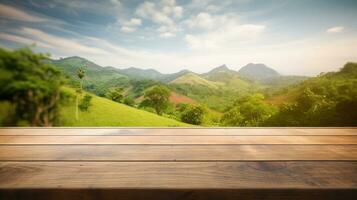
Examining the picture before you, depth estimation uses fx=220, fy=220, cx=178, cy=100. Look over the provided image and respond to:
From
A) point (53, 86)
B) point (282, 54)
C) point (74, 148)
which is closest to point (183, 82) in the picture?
point (282, 54)

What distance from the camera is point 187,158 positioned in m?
0.70

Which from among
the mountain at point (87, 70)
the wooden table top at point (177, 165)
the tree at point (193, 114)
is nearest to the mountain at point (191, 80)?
the tree at point (193, 114)

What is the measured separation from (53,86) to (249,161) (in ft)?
21.3

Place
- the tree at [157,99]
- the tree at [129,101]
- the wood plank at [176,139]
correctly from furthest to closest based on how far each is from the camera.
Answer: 1. the tree at [157,99]
2. the tree at [129,101]
3. the wood plank at [176,139]

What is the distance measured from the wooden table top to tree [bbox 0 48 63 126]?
3.00m

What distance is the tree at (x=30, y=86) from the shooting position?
3.80 meters

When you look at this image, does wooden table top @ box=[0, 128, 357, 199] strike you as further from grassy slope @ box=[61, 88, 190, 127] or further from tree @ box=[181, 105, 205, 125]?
tree @ box=[181, 105, 205, 125]

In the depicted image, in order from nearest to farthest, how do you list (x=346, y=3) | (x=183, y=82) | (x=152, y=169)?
1. (x=152, y=169)
2. (x=346, y=3)
3. (x=183, y=82)

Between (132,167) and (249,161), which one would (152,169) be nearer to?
(132,167)

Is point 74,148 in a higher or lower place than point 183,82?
lower

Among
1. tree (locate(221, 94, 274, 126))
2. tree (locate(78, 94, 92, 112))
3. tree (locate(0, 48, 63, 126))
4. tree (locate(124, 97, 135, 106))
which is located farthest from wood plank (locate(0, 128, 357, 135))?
tree (locate(124, 97, 135, 106))

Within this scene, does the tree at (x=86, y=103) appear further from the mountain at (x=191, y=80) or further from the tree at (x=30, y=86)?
the mountain at (x=191, y=80)

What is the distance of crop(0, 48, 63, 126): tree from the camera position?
3799mm

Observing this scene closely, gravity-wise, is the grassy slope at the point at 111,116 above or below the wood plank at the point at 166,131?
below
